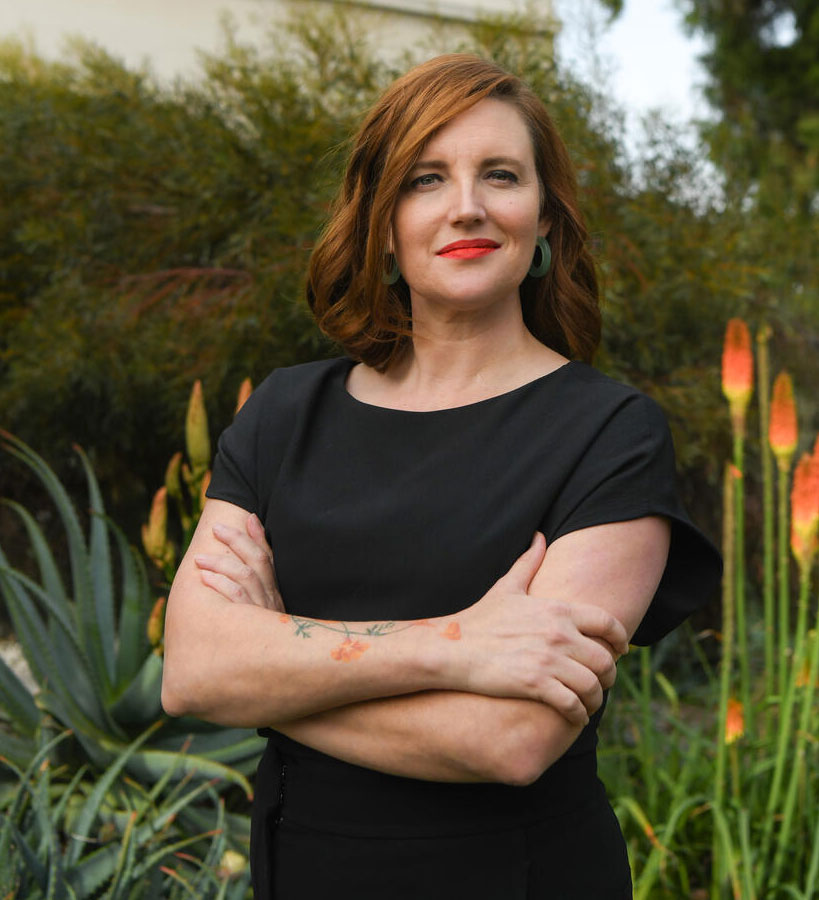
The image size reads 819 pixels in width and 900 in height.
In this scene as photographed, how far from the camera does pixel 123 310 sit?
3910 millimetres

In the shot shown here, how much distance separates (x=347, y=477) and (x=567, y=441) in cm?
36

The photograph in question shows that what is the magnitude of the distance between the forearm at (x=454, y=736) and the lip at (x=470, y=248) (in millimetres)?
669

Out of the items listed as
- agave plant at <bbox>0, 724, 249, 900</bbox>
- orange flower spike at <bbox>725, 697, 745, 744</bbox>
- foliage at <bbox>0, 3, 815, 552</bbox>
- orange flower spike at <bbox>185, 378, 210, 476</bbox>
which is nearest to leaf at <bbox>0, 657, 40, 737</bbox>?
agave plant at <bbox>0, 724, 249, 900</bbox>

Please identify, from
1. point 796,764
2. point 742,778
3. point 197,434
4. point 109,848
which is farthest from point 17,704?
point 796,764

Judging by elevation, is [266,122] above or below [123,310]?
above

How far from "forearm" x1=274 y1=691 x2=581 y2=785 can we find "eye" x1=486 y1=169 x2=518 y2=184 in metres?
0.81

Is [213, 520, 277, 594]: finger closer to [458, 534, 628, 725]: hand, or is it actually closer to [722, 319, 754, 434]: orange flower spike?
[458, 534, 628, 725]: hand

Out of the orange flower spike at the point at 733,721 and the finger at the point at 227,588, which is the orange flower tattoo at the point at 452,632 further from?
the orange flower spike at the point at 733,721

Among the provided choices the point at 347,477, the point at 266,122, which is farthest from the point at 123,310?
the point at 347,477

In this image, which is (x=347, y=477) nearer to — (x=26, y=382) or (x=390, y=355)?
(x=390, y=355)

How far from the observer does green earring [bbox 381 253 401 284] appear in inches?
73.5

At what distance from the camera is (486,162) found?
1695 millimetres

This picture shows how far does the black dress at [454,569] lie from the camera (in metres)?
1.53

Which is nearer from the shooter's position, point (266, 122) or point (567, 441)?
point (567, 441)
